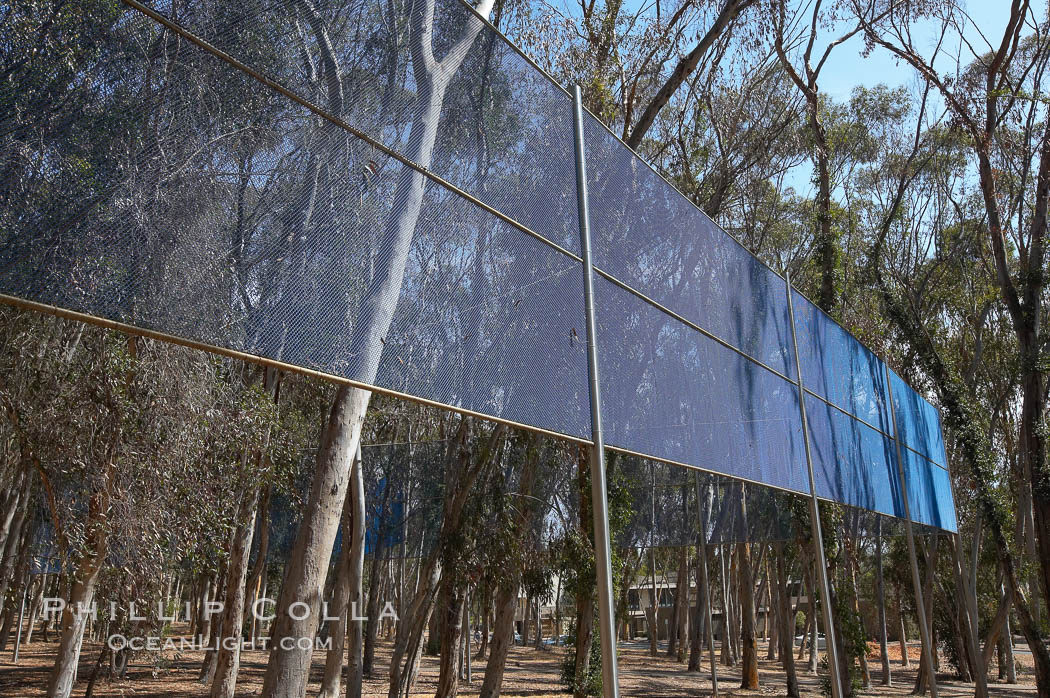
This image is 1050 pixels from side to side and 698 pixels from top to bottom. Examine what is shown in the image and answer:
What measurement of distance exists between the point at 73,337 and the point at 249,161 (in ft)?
17.7

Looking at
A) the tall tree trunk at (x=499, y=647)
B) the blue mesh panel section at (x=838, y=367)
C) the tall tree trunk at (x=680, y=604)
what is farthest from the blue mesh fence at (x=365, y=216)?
the tall tree trunk at (x=680, y=604)

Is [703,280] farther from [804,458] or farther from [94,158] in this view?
[94,158]

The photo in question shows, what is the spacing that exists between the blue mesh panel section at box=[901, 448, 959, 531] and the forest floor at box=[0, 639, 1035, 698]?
574cm

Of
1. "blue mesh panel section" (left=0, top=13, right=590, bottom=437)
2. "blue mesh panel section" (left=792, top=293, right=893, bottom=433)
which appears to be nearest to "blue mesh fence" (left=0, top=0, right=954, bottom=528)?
"blue mesh panel section" (left=0, top=13, right=590, bottom=437)

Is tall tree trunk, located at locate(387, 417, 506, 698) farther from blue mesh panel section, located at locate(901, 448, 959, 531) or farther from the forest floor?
blue mesh panel section, located at locate(901, 448, 959, 531)

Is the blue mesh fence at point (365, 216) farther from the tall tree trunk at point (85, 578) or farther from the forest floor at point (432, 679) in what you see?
the forest floor at point (432, 679)

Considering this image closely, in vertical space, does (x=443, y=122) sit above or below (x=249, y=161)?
above

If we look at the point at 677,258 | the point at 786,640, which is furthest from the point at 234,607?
the point at 786,640

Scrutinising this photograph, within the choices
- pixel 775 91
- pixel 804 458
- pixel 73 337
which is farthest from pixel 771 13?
pixel 73 337

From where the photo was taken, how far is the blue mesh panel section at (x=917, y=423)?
10664 mm

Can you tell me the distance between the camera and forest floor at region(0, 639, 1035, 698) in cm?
1439

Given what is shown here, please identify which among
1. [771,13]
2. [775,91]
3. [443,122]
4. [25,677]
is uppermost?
[775,91]

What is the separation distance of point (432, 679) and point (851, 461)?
1287 centimetres

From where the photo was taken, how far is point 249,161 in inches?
98.8
